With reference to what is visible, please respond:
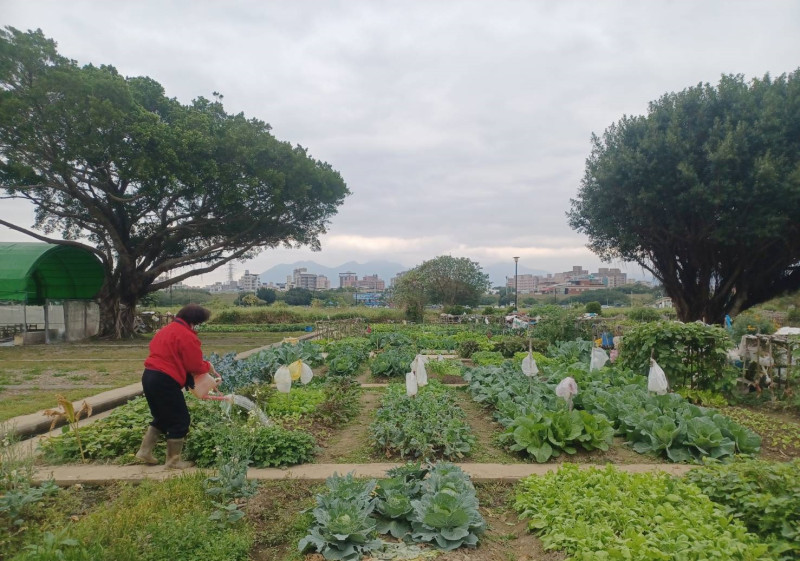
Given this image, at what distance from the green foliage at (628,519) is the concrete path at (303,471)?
587 millimetres

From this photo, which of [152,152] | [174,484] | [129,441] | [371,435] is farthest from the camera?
[152,152]

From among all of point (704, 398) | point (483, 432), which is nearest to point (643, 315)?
point (704, 398)

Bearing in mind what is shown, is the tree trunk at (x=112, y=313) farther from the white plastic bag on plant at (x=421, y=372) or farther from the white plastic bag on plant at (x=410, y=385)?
the white plastic bag on plant at (x=410, y=385)

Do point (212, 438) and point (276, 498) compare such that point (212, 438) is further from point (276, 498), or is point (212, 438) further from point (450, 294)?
point (450, 294)

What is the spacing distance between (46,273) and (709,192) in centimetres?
2989

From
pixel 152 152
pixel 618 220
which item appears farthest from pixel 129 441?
pixel 618 220

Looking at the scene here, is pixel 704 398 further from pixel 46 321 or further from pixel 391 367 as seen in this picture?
pixel 46 321

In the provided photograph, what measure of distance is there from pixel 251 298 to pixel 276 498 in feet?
158

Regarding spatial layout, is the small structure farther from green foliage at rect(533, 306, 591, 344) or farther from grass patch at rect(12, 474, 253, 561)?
grass patch at rect(12, 474, 253, 561)

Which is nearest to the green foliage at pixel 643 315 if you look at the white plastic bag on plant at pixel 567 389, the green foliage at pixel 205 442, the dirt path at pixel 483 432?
the dirt path at pixel 483 432

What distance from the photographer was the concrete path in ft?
15.2

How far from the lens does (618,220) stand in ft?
69.5

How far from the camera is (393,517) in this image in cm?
359

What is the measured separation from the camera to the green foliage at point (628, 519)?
2.85 meters
